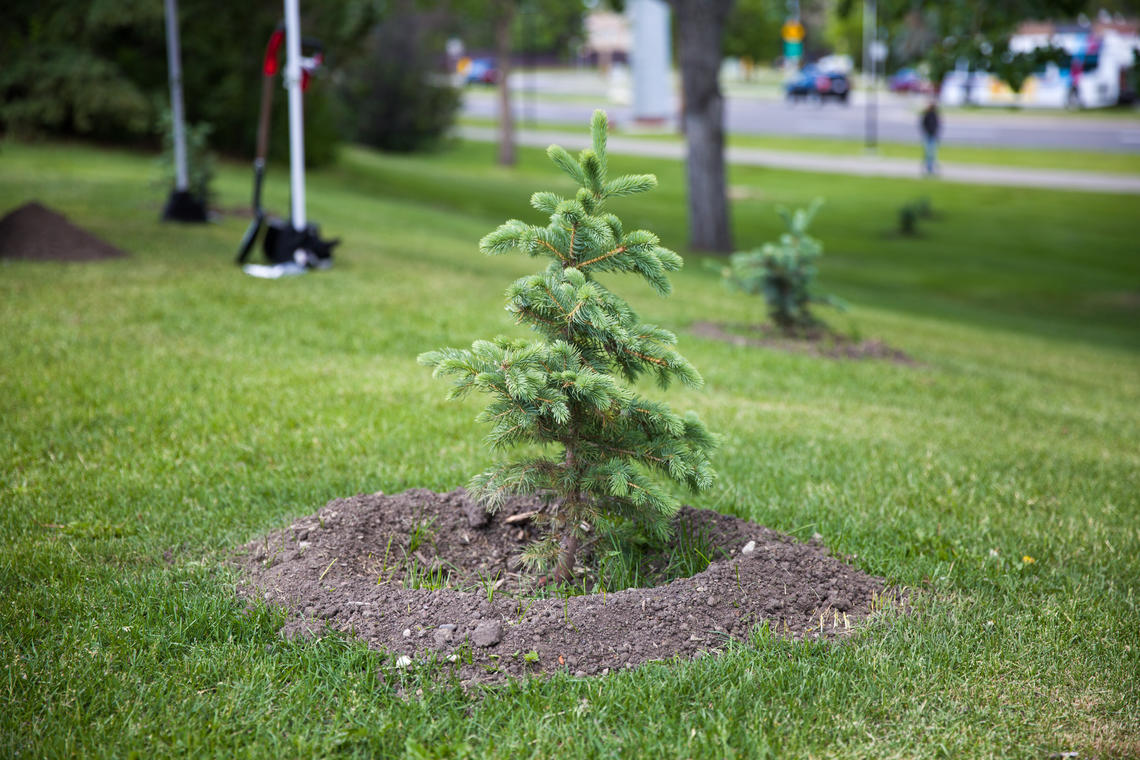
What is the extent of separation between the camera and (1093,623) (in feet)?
11.2

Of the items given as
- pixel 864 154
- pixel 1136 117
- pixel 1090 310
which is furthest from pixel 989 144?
pixel 1090 310

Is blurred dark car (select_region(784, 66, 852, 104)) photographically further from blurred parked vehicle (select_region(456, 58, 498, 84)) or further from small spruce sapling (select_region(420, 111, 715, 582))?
small spruce sapling (select_region(420, 111, 715, 582))

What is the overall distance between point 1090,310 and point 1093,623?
1317 centimetres

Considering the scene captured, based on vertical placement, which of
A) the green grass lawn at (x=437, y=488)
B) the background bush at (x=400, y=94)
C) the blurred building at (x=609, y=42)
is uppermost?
the blurred building at (x=609, y=42)

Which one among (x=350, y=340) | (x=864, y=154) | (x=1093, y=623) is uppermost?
(x=864, y=154)

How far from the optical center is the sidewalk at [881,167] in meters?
26.1

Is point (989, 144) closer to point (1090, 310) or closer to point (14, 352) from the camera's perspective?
point (1090, 310)

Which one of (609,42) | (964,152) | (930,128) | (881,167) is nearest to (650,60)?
(964,152)

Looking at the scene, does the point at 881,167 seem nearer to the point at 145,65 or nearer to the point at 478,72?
the point at 145,65

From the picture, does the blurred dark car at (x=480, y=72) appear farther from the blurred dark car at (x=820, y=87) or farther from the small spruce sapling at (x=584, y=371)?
the small spruce sapling at (x=584, y=371)

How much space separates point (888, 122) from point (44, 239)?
134ft

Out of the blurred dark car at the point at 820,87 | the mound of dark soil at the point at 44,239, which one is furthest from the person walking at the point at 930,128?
the blurred dark car at the point at 820,87

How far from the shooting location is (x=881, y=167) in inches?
1190

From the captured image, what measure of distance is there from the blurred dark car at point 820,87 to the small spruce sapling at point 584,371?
5418cm
